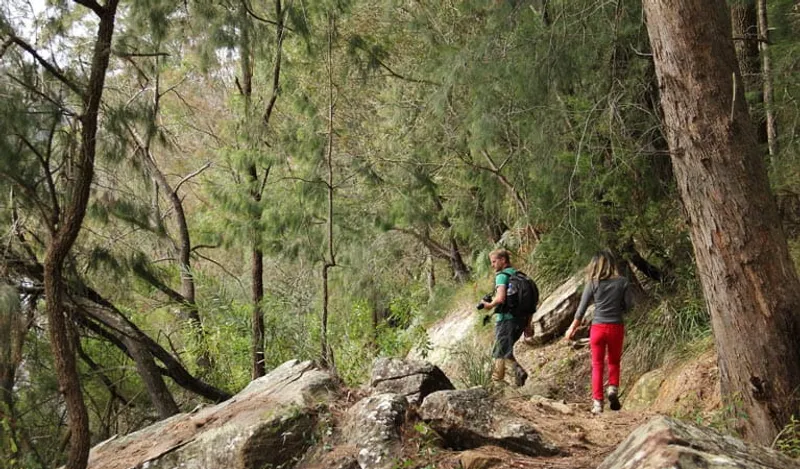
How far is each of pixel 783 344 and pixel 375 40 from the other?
909 centimetres

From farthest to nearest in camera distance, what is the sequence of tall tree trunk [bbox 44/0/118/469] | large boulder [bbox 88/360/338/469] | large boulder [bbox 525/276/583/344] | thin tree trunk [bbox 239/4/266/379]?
thin tree trunk [bbox 239/4/266/379] < large boulder [bbox 525/276/583/344] < tall tree trunk [bbox 44/0/118/469] < large boulder [bbox 88/360/338/469]

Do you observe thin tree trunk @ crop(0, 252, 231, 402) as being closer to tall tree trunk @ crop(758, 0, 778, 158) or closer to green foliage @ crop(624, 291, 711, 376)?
green foliage @ crop(624, 291, 711, 376)

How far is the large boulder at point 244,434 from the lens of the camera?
4992 mm

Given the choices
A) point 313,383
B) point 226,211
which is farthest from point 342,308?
point 313,383

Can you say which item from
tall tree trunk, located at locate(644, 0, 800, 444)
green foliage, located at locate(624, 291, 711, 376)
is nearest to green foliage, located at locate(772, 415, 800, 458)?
tall tree trunk, located at locate(644, 0, 800, 444)

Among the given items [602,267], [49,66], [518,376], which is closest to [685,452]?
[602,267]

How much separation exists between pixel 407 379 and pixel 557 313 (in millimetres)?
4625

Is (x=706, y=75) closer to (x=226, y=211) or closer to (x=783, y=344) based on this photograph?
(x=783, y=344)

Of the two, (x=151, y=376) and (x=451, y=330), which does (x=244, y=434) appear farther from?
(x=451, y=330)

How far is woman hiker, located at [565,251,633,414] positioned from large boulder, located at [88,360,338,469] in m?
2.47

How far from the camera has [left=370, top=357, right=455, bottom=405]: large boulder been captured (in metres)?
5.61

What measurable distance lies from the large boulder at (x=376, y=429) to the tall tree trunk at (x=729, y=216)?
2.28 m

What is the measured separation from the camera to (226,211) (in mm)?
12719

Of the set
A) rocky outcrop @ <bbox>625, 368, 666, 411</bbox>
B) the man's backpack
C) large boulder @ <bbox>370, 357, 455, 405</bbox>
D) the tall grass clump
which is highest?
the man's backpack
